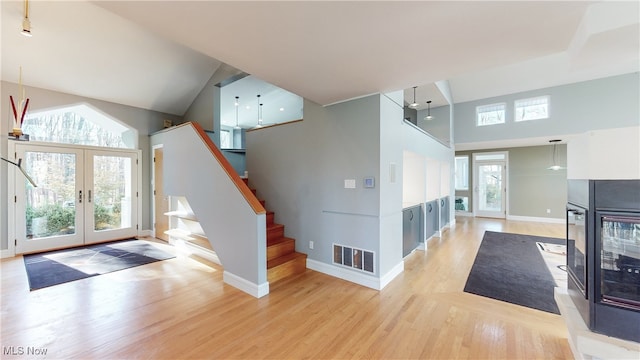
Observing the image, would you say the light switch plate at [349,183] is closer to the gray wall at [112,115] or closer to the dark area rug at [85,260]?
the dark area rug at [85,260]

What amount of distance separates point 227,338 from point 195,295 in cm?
104

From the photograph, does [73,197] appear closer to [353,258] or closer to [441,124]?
[353,258]

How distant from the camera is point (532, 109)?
6.82 metres

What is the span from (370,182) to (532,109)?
681cm

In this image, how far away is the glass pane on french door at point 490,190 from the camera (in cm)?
841

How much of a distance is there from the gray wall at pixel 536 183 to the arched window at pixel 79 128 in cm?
1118

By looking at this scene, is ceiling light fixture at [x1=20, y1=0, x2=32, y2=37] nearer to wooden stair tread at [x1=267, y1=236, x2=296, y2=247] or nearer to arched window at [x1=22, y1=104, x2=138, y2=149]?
arched window at [x1=22, y1=104, x2=138, y2=149]

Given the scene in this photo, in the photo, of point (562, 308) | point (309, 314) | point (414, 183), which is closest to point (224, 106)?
point (414, 183)

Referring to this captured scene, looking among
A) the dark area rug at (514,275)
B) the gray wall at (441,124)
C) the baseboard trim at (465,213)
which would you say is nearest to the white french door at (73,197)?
the dark area rug at (514,275)

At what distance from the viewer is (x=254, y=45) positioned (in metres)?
2.00

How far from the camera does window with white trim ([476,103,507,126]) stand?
Result: 285 inches

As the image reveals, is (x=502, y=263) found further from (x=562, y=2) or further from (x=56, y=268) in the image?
(x=56, y=268)

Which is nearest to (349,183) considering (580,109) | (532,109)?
(532,109)

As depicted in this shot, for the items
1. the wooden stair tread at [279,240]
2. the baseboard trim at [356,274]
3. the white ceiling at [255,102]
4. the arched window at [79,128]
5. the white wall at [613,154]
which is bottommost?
the baseboard trim at [356,274]
